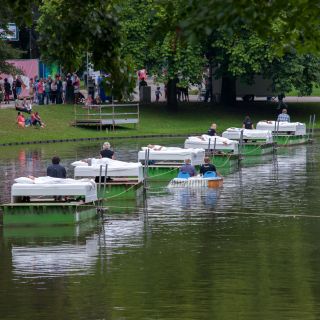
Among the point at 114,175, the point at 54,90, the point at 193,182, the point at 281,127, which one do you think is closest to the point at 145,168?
the point at 193,182

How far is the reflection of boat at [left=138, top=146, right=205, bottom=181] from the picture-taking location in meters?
49.1

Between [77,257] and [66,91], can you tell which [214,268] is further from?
[66,91]

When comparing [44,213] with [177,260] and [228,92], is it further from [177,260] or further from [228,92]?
[228,92]

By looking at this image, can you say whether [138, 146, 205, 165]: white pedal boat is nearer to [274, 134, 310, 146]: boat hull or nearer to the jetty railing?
[274, 134, 310, 146]: boat hull

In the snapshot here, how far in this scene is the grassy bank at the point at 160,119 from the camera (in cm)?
7212

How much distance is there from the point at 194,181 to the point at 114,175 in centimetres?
412

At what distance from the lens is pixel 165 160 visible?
50.1 m

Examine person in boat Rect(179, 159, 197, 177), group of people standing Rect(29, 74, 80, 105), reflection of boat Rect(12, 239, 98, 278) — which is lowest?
reflection of boat Rect(12, 239, 98, 278)

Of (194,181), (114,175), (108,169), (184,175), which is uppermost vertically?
(108,169)

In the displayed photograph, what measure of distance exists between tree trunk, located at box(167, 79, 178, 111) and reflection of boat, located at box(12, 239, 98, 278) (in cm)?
5107

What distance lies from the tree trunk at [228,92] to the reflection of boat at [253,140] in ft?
74.9

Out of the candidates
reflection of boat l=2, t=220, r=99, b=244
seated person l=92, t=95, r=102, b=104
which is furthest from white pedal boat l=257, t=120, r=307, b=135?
reflection of boat l=2, t=220, r=99, b=244

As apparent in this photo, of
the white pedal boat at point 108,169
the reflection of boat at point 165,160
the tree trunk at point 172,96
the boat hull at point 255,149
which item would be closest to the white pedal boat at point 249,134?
the boat hull at point 255,149

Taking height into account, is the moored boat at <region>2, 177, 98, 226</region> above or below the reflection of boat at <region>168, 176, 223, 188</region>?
above
